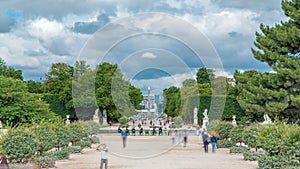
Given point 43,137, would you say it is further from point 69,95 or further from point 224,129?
point 69,95

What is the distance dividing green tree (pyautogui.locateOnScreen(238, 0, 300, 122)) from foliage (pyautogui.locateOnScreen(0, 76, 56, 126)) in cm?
1706

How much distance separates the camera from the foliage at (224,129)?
1094 inches

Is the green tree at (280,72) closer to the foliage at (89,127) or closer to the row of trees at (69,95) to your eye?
the foliage at (89,127)

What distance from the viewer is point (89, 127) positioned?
114ft

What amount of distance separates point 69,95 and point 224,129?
128 feet

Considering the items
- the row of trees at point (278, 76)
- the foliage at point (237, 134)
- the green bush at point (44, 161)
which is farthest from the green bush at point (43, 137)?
the row of trees at point (278, 76)

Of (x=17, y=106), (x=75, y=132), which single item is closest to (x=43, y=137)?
(x=75, y=132)

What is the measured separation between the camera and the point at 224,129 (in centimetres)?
2800

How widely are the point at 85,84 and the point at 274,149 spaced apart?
44.8 m

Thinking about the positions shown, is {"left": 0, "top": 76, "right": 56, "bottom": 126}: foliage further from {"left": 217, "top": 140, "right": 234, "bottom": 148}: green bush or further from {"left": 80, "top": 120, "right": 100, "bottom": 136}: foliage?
{"left": 217, "top": 140, "right": 234, "bottom": 148}: green bush

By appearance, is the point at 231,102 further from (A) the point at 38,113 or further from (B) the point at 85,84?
(A) the point at 38,113

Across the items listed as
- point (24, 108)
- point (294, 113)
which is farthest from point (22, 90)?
point (294, 113)

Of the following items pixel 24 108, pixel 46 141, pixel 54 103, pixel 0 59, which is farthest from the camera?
pixel 0 59

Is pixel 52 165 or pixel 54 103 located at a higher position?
pixel 54 103
